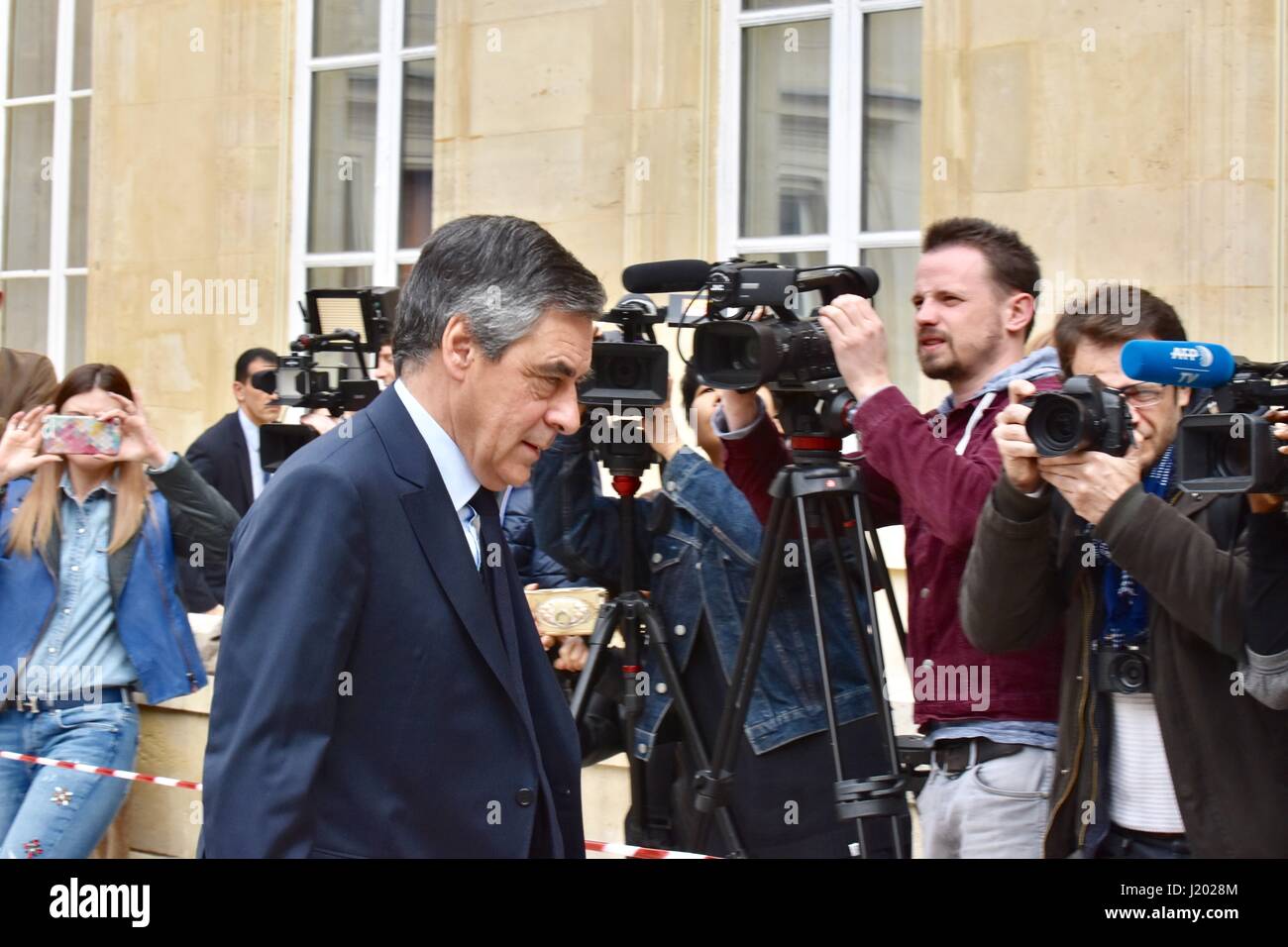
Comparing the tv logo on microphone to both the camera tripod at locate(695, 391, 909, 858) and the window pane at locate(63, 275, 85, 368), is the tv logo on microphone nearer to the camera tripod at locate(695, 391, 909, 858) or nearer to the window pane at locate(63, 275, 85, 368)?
the camera tripod at locate(695, 391, 909, 858)

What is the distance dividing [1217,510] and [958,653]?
2.01 ft

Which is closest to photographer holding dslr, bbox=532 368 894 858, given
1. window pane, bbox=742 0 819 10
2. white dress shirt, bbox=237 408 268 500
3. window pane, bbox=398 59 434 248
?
window pane, bbox=742 0 819 10

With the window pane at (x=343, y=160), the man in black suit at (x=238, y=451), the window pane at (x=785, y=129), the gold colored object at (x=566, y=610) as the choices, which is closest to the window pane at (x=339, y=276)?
the window pane at (x=343, y=160)

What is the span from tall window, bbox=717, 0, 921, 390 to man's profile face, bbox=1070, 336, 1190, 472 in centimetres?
310

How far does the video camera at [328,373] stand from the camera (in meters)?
4.84

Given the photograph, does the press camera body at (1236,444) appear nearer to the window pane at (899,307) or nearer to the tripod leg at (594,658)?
the tripod leg at (594,658)

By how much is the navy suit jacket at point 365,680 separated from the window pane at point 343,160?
264 inches

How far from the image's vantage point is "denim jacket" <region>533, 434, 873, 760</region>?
3.99m

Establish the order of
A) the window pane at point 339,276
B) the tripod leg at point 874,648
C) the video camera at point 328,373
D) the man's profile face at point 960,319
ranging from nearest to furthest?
the tripod leg at point 874,648 < the man's profile face at point 960,319 < the video camera at point 328,373 < the window pane at point 339,276
